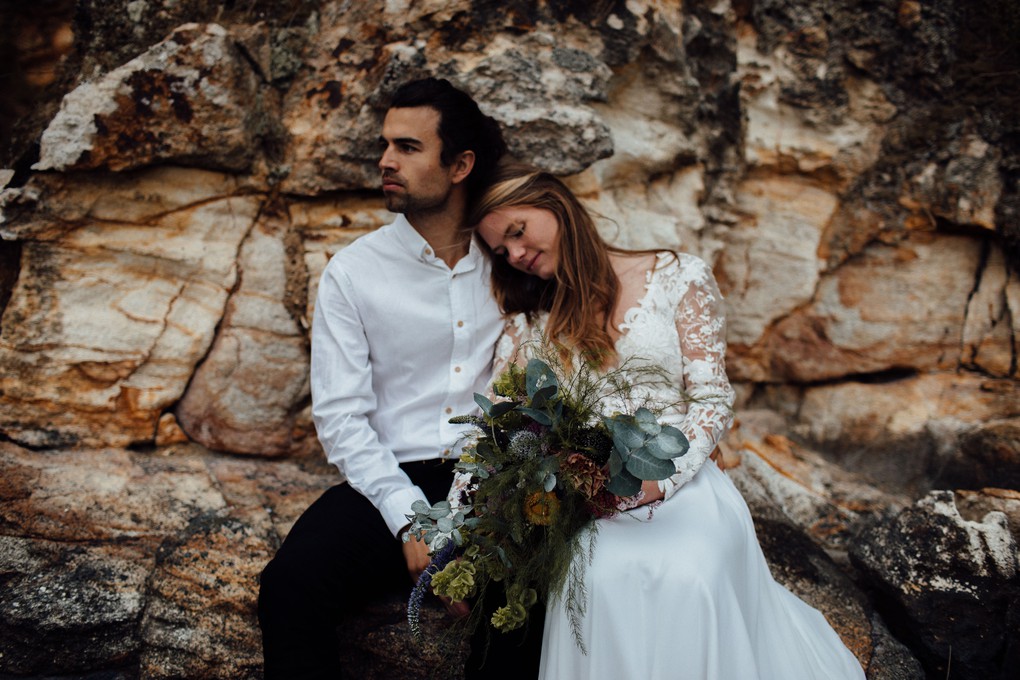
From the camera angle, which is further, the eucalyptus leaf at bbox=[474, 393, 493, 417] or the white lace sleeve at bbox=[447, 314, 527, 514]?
the white lace sleeve at bbox=[447, 314, 527, 514]

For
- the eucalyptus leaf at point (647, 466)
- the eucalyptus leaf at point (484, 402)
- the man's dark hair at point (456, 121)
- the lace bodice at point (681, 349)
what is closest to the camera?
the eucalyptus leaf at point (647, 466)

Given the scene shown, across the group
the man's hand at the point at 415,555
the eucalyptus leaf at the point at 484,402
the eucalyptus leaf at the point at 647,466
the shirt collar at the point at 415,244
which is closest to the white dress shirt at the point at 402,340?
the shirt collar at the point at 415,244

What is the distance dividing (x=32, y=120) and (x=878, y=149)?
16.1ft

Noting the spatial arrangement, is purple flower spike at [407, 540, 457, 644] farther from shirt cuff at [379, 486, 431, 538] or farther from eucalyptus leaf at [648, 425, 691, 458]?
eucalyptus leaf at [648, 425, 691, 458]

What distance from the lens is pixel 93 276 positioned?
373 centimetres

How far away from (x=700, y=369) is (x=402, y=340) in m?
1.33

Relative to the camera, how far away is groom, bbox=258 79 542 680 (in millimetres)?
3035

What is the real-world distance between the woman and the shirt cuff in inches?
27.8

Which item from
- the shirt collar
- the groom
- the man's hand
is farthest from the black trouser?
the shirt collar

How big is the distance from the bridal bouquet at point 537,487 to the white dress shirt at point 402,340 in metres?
0.73

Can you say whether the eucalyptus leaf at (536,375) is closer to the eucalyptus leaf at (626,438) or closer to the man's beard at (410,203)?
the eucalyptus leaf at (626,438)

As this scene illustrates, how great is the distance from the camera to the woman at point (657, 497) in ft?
8.04

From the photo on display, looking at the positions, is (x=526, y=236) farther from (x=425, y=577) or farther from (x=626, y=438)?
(x=425, y=577)

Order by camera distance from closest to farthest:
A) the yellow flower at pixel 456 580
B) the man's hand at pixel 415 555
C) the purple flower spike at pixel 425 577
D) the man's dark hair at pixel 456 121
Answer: the yellow flower at pixel 456 580 < the purple flower spike at pixel 425 577 < the man's hand at pixel 415 555 < the man's dark hair at pixel 456 121
